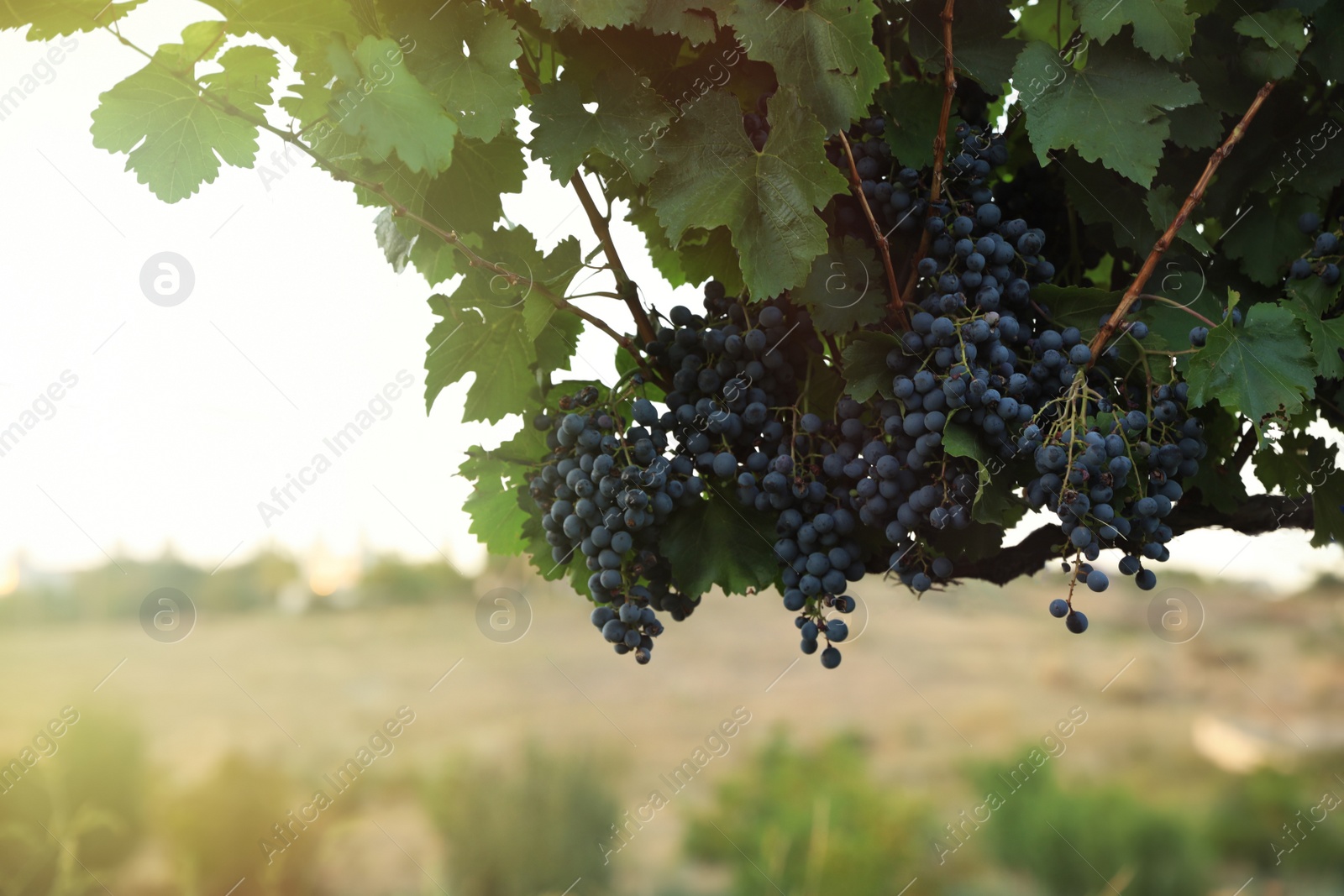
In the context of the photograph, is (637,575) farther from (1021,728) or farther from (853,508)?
(1021,728)

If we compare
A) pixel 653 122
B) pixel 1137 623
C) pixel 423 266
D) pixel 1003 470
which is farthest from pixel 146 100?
Result: pixel 1137 623

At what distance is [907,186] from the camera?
59 cm

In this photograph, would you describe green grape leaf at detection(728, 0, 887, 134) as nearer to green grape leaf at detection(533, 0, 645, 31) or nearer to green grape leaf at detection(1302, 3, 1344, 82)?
green grape leaf at detection(533, 0, 645, 31)

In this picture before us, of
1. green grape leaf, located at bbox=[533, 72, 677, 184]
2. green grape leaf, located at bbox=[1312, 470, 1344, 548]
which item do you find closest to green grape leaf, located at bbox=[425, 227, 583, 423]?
green grape leaf, located at bbox=[533, 72, 677, 184]

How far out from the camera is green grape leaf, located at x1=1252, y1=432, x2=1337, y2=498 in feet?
2.30

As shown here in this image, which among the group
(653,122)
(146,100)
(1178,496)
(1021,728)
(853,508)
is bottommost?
(1021,728)

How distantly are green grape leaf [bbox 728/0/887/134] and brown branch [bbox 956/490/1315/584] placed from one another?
0.33 meters

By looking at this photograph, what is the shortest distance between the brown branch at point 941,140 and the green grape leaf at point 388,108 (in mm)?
270

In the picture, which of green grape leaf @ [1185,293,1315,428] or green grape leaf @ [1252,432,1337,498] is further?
green grape leaf @ [1252,432,1337,498]

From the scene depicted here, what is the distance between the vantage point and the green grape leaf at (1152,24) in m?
0.54

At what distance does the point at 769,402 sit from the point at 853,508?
0.28 feet

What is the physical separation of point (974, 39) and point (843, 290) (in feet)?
0.64

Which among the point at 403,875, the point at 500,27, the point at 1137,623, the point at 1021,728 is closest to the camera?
the point at 500,27

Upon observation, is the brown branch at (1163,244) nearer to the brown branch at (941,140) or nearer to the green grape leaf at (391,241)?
the brown branch at (941,140)
